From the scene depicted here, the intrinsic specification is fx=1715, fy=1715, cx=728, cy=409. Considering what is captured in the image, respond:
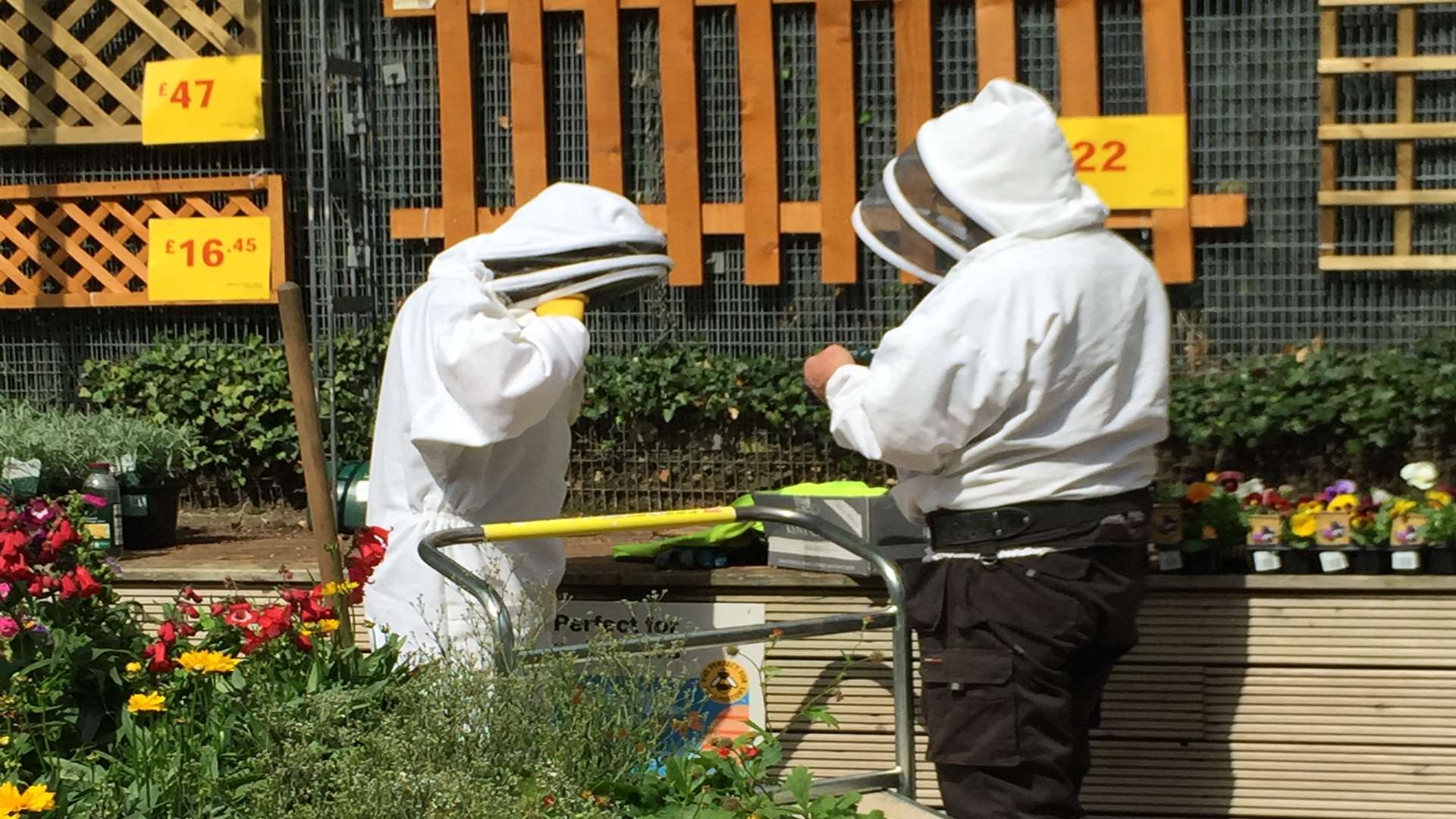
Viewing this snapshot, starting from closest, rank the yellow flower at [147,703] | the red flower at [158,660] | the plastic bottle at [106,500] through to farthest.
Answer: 1. the yellow flower at [147,703]
2. the red flower at [158,660]
3. the plastic bottle at [106,500]

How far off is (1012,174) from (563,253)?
1019mm

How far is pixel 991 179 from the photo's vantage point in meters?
3.41

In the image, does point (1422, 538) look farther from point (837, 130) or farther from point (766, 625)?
point (837, 130)

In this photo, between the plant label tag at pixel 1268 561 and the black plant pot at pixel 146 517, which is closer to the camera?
the plant label tag at pixel 1268 561

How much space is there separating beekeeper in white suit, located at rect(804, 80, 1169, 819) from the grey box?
0.44 meters

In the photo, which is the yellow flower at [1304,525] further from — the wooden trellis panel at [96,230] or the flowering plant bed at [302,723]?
the wooden trellis panel at [96,230]

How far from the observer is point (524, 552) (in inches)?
150

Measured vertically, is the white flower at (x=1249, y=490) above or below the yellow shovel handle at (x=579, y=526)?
below

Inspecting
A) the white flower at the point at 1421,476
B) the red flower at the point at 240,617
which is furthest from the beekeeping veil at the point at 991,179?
the red flower at the point at 240,617

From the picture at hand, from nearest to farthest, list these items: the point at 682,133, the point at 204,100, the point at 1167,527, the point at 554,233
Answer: the point at 554,233
the point at 1167,527
the point at 682,133
the point at 204,100

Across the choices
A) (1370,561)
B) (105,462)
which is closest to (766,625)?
(1370,561)

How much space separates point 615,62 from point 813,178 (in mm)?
833

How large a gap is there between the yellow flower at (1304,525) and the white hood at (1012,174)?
1.06 m

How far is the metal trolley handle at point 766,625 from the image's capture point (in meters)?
3.17
